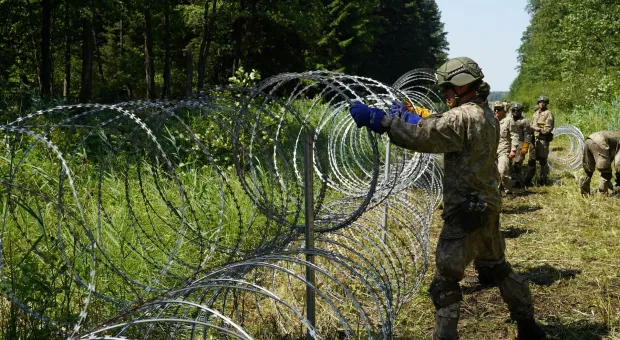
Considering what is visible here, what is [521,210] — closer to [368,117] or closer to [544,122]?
[544,122]

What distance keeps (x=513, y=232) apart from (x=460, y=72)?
4512 millimetres

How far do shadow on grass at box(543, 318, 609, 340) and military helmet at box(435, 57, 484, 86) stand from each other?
2.05m

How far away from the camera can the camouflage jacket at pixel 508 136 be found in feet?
32.7

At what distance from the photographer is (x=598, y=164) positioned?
916 cm

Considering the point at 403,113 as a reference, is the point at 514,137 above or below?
below

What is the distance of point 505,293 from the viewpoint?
13.7 ft

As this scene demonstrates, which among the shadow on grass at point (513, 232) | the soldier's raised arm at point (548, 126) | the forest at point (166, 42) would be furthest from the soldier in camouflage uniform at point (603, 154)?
the forest at point (166, 42)

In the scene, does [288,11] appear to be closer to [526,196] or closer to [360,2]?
[360,2]

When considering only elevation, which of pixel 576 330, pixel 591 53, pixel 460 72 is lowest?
pixel 576 330

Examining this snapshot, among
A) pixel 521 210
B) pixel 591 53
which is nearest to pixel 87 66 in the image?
pixel 521 210

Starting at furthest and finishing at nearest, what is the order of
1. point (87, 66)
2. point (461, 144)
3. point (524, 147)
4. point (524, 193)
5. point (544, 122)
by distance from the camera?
point (87, 66) < point (544, 122) < point (524, 147) < point (524, 193) < point (461, 144)

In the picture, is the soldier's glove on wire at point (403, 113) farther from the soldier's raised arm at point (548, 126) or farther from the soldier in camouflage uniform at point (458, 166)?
the soldier's raised arm at point (548, 126)

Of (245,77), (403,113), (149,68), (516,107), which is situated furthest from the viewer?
(149,68)

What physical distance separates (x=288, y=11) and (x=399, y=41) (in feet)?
82.8
